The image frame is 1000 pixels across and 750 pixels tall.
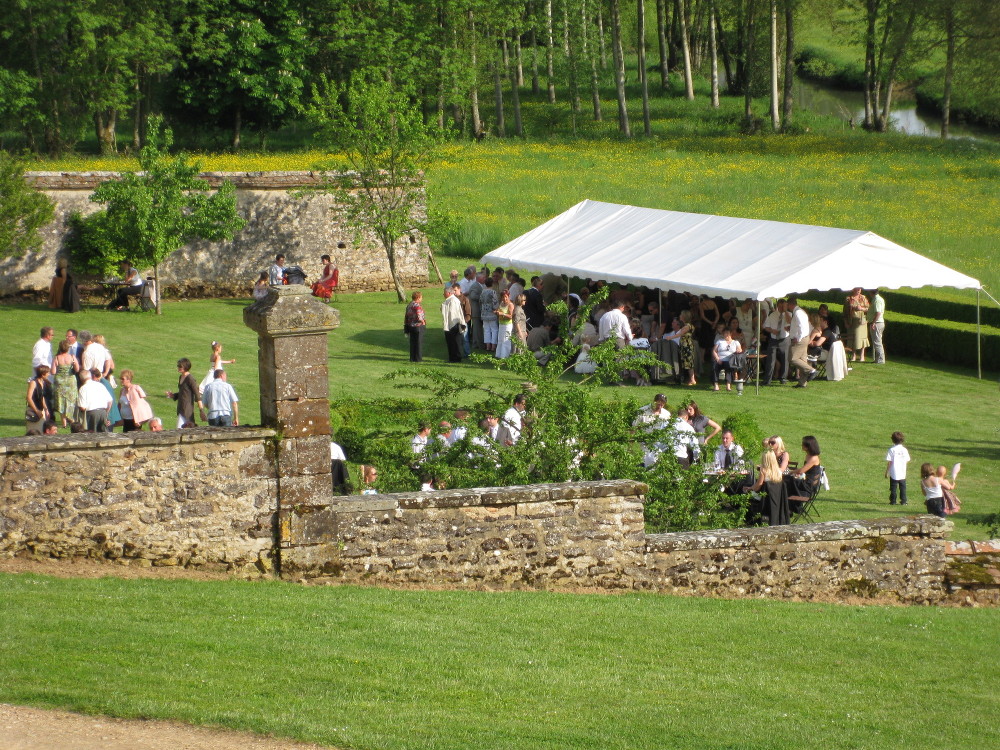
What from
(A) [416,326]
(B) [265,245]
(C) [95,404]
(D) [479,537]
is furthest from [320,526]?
(B) [265,245]

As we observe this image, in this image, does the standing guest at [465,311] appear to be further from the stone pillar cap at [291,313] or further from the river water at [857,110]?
the river water at [857,110]

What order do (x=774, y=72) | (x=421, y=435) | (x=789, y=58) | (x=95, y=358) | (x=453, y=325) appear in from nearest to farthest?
1. (x=421, y=435)
2. (x=95, y=358)
3. (x=453, y=325)
4. (x=789, y=58)
5. (x=774, y=72)

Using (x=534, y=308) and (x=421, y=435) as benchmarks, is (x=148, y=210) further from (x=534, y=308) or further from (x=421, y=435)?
(x=421, y=435)

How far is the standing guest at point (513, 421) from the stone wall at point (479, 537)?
1.46 meters

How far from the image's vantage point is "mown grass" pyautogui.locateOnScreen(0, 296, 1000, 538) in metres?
15.3

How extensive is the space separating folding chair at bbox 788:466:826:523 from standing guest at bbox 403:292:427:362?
889 centimetres

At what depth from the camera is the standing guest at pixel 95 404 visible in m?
14.7

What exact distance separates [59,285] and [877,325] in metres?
15.6

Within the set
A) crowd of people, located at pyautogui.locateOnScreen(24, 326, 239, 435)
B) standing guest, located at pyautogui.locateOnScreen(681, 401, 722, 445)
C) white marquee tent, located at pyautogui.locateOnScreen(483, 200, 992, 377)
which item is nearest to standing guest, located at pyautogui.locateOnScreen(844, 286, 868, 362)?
white marquee tent, located at pyautogui.locateOnScreen(483, 200, 992, 377)

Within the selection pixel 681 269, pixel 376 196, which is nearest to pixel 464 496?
pixel 681 269

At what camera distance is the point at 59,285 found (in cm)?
2497

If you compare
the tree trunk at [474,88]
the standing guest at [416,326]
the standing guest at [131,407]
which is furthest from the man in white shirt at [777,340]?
the tree trunk at [474,88]

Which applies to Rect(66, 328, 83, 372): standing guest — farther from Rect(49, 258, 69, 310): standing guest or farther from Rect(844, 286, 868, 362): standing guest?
Rect(844, 286, 868, 362): standing guest

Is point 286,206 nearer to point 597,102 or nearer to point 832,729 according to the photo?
point 832,729
